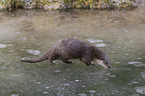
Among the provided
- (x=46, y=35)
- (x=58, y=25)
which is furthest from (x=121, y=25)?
(x=46, y=35)

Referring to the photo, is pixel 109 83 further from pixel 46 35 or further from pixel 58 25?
pixel 58 25

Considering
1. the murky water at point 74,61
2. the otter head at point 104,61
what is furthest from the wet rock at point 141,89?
the otter head at point 104,61

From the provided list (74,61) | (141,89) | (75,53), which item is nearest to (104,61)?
(75,53)

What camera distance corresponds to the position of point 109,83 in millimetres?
2904

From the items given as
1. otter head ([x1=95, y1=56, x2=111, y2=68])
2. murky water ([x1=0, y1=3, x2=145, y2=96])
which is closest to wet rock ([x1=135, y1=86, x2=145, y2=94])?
murky water ([x1=0, y1=3, x2=145, y2=96])

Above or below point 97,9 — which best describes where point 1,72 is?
below

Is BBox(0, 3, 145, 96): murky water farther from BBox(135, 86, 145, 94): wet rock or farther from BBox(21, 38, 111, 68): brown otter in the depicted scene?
BBox(21, 38, 111, 68): brown otter

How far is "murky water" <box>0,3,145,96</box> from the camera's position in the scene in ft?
9.09

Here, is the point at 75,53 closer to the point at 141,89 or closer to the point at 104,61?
the point at 104,61

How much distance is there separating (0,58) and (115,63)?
2.04 metres

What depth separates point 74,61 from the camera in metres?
3.82

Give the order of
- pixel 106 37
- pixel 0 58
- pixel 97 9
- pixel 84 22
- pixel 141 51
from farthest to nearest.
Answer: pixel 97 9 → pixel 84 22 → pixel 106 37 → pixel 141 51 → pixel 0 58

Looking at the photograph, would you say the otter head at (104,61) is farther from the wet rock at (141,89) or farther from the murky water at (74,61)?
the wet rock at (141,89)

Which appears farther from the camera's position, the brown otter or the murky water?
the brown otter
